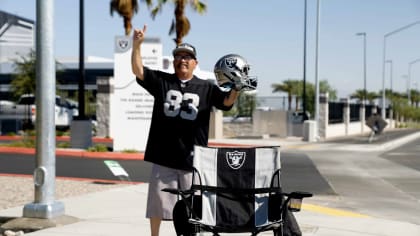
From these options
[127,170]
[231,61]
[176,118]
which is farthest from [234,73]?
[127,170]

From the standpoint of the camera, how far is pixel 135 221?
8.02 m

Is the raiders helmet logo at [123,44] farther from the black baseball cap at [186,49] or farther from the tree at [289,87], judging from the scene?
the tree at [289,87]

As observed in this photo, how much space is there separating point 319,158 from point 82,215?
1330 cm

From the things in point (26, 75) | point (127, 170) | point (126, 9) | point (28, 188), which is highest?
point (126, 9)

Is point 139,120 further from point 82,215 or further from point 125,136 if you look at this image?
point 82,215

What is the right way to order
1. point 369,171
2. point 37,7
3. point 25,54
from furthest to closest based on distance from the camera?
point 25,54, point 369,171, point 37,7

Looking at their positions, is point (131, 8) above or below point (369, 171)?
above

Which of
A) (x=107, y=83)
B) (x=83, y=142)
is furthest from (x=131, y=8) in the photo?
(x=83, y=142)

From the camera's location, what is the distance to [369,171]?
16297mm

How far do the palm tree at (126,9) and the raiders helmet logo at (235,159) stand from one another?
20677mm

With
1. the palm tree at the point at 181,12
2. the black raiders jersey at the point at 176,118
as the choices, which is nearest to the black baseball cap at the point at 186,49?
the black raiders jersey at the point at 176,118

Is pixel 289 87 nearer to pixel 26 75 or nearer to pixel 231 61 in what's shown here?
pixel 26 75

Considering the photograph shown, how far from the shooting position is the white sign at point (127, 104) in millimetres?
19464

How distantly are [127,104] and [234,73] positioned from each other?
14.7 m
